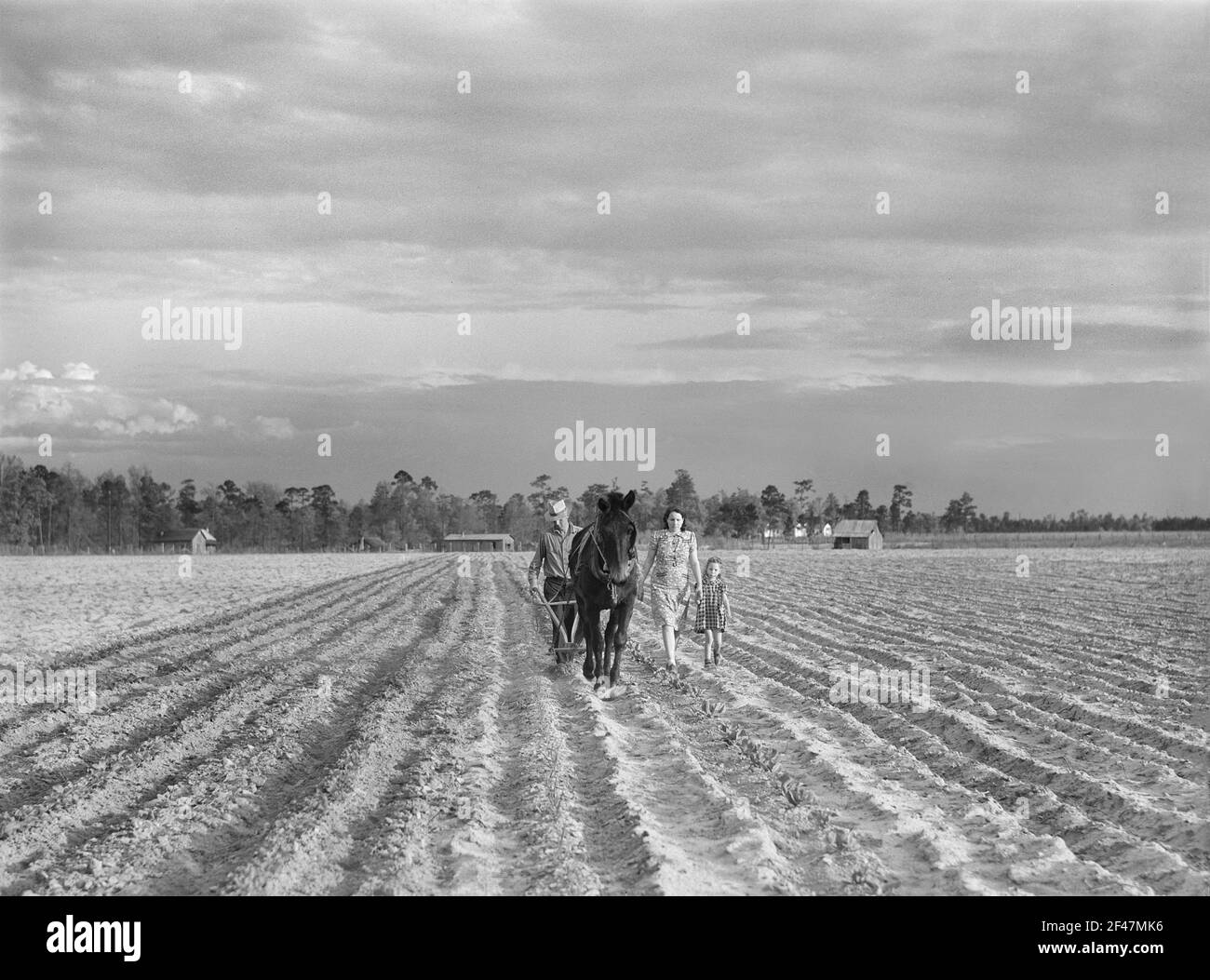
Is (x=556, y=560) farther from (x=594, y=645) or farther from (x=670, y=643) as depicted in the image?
(x=670, y=643)

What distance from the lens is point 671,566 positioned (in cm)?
1224

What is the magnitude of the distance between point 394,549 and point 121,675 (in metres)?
103

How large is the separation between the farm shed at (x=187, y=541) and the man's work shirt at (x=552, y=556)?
101 m

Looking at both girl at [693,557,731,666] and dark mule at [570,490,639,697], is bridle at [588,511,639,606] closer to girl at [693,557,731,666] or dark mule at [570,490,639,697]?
dark mule at [570,490,639,697]

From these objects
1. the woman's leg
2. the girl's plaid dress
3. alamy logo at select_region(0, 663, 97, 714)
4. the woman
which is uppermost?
the woman

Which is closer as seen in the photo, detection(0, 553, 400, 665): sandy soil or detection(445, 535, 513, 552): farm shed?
detection(0, 553, 400, 665): sandy soil

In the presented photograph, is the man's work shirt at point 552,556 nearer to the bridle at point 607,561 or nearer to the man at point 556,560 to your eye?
the man at point 556,560

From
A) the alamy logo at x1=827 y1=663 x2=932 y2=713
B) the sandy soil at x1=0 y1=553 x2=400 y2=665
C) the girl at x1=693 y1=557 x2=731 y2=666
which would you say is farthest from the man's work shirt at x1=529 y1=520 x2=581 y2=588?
the sandy soil at x1=0 y1=553 x2=400 y2=665

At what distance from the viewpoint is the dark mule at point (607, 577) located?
11.3 meters

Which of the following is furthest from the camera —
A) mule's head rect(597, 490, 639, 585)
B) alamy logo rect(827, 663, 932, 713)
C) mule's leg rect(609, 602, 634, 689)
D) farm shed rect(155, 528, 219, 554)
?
farm shed rect(155, 528, 219, 554)

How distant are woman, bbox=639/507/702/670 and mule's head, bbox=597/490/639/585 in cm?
68

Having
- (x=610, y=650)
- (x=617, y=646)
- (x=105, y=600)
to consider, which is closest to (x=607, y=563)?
(x=617, y=646)

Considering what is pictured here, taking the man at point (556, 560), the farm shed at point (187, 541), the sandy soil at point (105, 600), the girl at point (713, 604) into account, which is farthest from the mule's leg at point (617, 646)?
the farm shed at point (187, 541)
